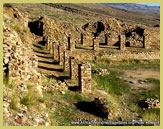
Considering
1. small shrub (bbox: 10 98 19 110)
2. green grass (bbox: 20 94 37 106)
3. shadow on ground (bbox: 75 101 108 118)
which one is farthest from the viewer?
shadow on ground (bbox: 75 101 108 118)

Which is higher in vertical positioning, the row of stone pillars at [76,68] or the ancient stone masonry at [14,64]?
the ancient stone masonry at [14,64]

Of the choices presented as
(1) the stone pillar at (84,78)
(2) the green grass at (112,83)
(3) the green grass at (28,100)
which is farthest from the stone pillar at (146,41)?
(3) the green grass at (28,100)

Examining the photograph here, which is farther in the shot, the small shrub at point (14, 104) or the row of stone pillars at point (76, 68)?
the row of stone pillars at point (76, 68)

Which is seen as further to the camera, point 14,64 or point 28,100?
point 14,64

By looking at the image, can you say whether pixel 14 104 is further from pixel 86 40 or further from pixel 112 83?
pixel 86 40

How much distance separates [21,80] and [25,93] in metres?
0.83

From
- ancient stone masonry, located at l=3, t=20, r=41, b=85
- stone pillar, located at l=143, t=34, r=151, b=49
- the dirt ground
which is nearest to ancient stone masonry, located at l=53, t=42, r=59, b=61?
the dirt ground

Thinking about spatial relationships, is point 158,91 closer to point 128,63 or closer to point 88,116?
point 88,116

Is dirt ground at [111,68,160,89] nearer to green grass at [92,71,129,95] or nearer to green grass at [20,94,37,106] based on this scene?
green grass at [92,71,129,95]

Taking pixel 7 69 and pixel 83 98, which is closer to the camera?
pixel 7 69

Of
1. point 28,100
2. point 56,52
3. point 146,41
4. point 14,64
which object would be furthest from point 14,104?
point 146,41

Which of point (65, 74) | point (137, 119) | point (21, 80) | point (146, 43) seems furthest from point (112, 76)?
point (146, 43)

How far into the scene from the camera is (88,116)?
433 inches

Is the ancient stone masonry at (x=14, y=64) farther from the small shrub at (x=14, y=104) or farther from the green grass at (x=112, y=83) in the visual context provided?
the green grass at (x=112, y=83)
